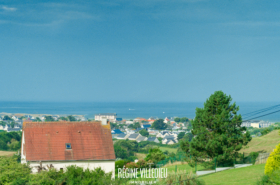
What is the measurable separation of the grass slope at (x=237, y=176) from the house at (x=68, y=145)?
7421 mm

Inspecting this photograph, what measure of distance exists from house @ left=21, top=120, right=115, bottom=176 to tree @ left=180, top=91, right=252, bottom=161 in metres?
6.34

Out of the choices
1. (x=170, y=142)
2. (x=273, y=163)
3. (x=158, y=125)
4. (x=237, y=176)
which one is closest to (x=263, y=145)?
(x=237, y=176)

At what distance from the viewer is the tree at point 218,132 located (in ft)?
63.1

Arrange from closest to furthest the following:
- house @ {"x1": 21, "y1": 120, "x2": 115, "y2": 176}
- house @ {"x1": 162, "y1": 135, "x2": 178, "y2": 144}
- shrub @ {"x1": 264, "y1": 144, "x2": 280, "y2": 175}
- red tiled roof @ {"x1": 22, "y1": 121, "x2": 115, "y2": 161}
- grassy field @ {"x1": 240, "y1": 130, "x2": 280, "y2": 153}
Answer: shrub @ {"x1": 264, "y1": 144, "x2": 280, "y2": 175} < house @ {"x1": 21, "y1": 120, "x2": 115, "y2": 176} < red tiled roof @ {"x1": 22, "y1": 121, "x2": 115, "y2": 161} < grassy field @ {"x1": 240, "y1": 130, "x2": 280, "y2": 153} < house @ {"x1": 162, "y1": 135, "x2": 178, "y2": 144}

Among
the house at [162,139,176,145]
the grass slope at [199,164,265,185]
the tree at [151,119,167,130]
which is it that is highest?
the tree at [151,119,167,130]

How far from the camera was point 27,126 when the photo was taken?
74.0 feet

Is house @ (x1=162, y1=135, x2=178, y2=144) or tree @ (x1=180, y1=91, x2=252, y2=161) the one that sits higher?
tree @ (x1=180, y1=91, x2=252, y2=161)

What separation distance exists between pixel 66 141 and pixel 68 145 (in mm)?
420

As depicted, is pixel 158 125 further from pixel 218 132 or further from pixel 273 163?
pixel 273 163

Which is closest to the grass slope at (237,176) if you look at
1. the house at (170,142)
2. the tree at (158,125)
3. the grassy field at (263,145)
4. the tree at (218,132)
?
the tree at (218,132)

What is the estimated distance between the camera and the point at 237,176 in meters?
17.2

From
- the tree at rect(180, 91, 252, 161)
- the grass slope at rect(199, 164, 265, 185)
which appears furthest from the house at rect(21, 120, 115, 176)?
the grass slope at rect(199, 164, 265, 185)

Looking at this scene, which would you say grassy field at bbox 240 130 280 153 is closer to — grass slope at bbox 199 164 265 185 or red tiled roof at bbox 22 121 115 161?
grass slope at bbox 199 164 265 185

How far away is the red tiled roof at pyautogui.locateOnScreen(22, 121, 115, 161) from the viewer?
68.7 feet
